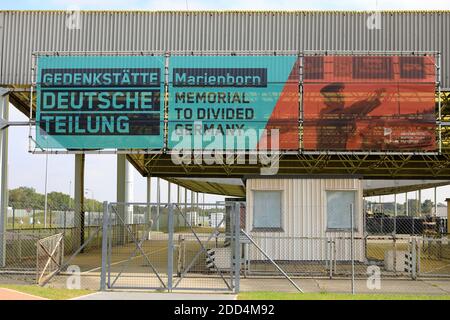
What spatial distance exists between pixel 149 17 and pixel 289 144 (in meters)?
7.84

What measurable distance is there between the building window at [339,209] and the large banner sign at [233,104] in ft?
7.74

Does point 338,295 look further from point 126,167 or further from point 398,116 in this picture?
point 126,167

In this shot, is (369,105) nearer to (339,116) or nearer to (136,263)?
(339,116)

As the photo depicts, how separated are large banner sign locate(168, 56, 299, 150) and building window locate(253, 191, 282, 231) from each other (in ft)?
6.15

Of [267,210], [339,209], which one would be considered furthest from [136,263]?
[339,209]

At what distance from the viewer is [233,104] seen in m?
24.3

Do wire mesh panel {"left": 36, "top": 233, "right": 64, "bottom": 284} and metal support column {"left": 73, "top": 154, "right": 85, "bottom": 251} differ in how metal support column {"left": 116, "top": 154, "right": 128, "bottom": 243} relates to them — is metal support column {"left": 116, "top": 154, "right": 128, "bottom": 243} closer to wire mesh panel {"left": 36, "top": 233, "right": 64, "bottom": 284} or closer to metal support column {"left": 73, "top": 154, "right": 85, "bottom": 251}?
metal support column {"left": 73, "top": 154, "right": 85, "bottom": 251}

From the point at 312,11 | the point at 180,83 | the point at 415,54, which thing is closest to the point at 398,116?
the point at 415,54

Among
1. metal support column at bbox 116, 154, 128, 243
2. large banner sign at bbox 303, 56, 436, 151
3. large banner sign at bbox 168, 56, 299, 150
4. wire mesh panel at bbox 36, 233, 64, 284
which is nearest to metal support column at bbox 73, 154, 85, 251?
metal support column at bbox 116, 154, 128, 243

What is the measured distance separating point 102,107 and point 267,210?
7.17 meters

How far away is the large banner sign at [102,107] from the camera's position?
79.7ft

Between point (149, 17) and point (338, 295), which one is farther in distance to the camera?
point (149, 17)

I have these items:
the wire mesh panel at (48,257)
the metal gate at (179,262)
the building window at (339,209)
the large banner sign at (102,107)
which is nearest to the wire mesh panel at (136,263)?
the metal gate at (179,262)

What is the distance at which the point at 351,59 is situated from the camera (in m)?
24.3
